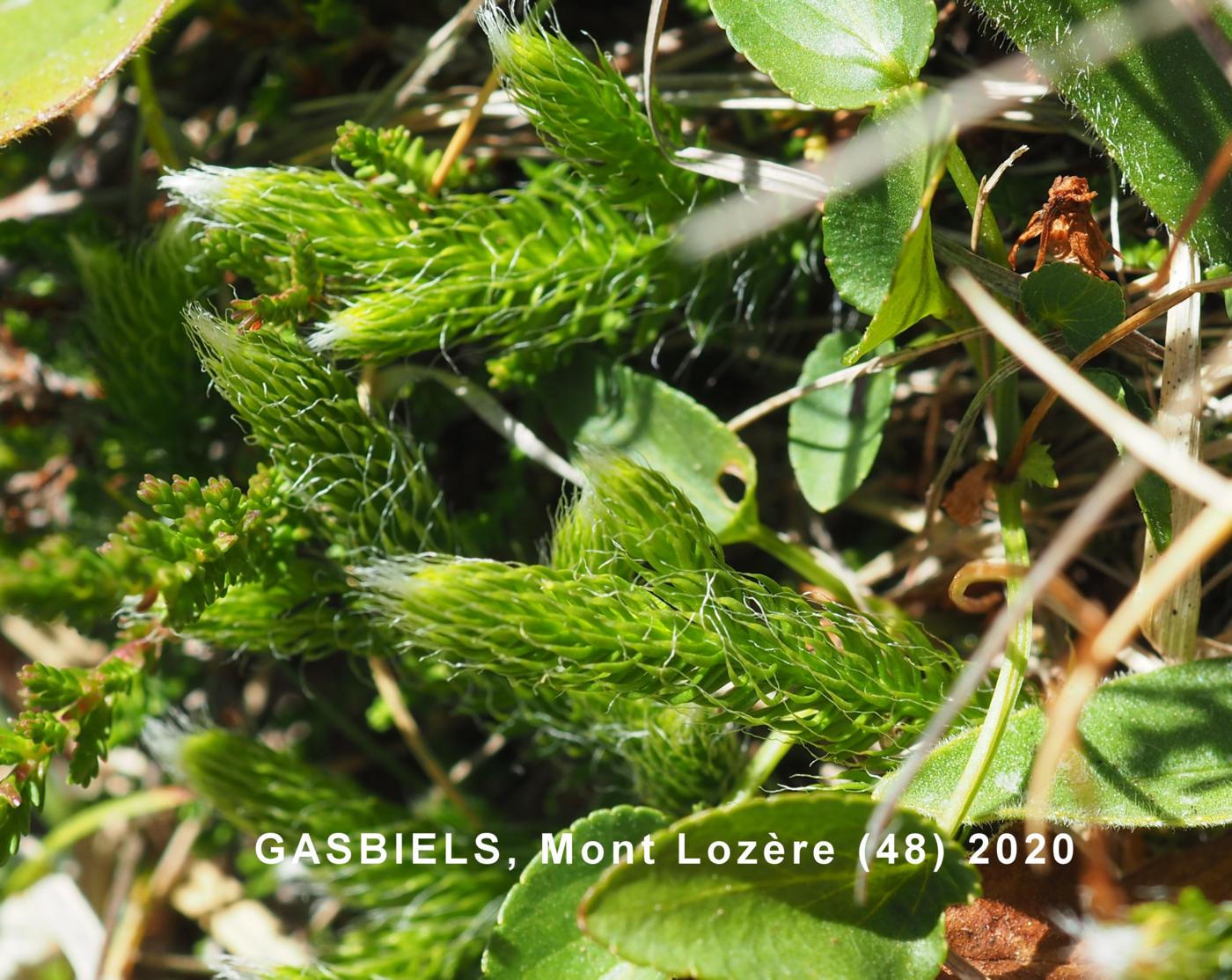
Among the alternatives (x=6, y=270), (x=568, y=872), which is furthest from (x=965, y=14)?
(x=6, y=270)

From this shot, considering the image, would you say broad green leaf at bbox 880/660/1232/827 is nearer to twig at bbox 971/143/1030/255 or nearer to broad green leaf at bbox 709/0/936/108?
A: twig at bbox 971/143/1030/255

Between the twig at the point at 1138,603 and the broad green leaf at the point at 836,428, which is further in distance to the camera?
the broad green leaf at the point at 836,428

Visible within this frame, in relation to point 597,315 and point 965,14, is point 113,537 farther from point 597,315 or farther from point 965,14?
point 965,14

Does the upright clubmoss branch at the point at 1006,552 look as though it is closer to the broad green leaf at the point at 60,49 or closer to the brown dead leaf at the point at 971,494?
the brown dead leaf at the point at 971,494

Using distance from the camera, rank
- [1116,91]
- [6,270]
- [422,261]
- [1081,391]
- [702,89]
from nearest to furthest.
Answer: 1. [1081,391]
2. [1116,91]
3. [422,261]
4. [702,89]
5. [6,270]

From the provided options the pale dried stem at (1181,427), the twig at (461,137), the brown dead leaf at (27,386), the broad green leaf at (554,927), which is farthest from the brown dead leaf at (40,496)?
the pale dried stem at (1181,427)

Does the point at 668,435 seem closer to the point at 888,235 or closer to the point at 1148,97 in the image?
the point at 888,235

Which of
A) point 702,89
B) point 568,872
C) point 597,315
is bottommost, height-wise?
point 568,872
